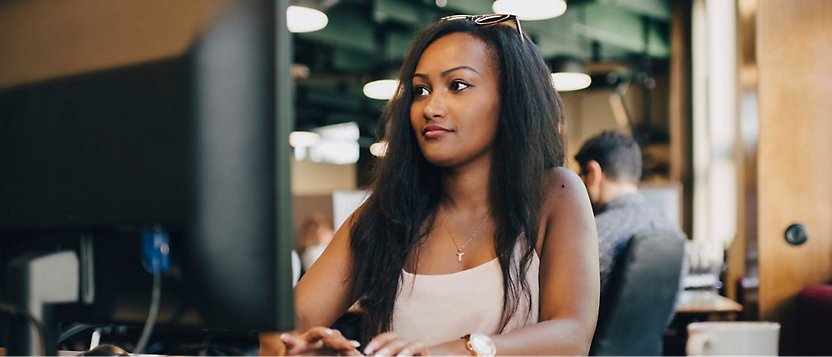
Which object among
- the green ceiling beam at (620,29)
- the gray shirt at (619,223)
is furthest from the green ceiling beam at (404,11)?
the gray shirt at (619,223)

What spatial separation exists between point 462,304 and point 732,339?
52 cm

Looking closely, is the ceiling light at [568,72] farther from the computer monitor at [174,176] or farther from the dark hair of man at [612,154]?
the computer monitor at [174,176]

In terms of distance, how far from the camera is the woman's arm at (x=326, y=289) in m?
1.32

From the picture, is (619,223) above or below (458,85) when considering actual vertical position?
below

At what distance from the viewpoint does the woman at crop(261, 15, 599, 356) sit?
1.26m

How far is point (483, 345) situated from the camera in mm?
1017

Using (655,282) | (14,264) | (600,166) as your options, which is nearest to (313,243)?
(600,166)

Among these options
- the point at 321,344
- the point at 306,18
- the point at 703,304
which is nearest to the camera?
the point at 321,344

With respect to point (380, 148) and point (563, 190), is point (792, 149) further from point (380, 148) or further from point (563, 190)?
point (380, 148)

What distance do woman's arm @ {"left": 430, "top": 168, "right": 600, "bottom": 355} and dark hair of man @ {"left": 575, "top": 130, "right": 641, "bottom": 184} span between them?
1.62 m

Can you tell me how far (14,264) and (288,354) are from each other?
1.25ft

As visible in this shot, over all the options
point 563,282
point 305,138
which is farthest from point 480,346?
point 305,138

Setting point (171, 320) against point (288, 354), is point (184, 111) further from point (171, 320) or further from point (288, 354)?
point (288, 354)

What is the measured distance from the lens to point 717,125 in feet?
21.0
